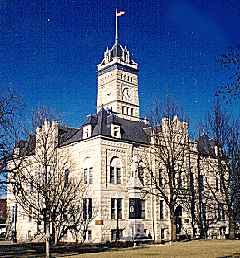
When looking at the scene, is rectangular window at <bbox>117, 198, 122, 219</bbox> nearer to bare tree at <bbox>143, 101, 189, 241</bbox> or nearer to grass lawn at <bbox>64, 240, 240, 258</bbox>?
bare tree at <bbox>143, 101, 189, 241</bbox>

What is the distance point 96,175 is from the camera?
49.1 meters

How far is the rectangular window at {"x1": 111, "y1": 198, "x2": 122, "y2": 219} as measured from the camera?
49.0 meters

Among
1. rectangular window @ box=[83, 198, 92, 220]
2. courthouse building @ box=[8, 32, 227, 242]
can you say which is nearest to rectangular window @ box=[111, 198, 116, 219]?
courthouse building @ box=[8, 32, 227, 242]

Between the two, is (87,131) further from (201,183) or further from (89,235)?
(201,183)

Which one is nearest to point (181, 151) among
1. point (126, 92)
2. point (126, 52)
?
point (126, 92)

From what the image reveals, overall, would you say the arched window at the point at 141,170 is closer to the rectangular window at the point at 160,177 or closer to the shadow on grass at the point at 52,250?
the rectangular window at the point at 160,177

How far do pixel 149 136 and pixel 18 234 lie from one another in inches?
858

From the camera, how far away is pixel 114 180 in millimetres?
50281

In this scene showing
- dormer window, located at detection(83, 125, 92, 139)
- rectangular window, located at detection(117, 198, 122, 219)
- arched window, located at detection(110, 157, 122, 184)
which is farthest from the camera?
dormer window, located at detection(83, 125, 92, 139)

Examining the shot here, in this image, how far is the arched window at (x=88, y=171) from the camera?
50.5 meters

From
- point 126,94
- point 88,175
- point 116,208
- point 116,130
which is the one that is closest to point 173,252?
point 116,208

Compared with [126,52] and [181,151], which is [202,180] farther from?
[126,52]

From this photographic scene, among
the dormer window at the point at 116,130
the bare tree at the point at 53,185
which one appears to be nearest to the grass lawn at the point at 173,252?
the bare tree at the point at 53,185

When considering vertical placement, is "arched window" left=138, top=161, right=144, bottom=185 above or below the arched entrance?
above
